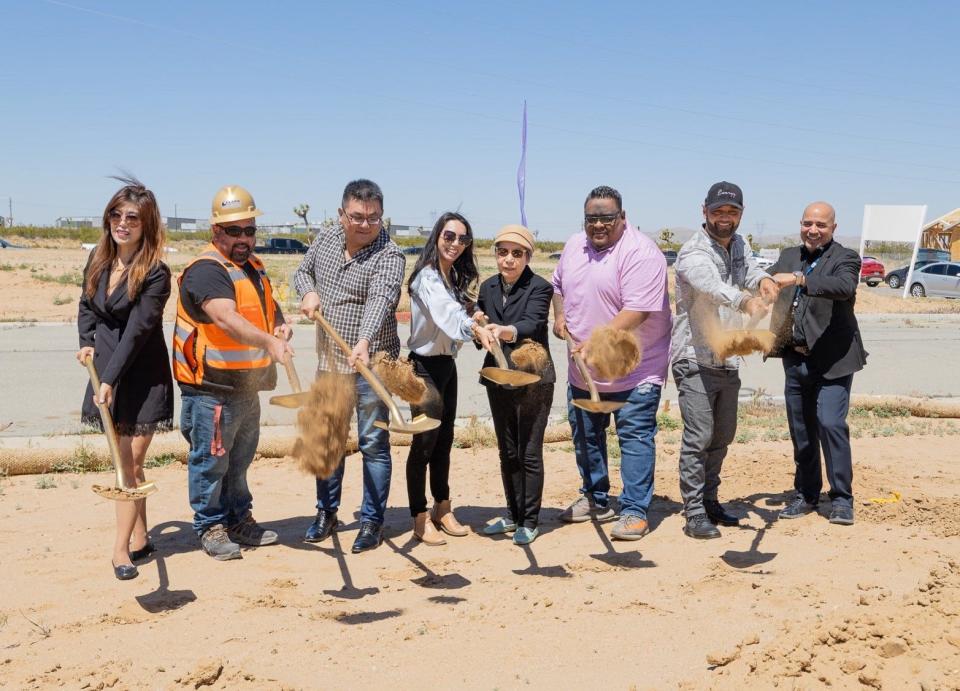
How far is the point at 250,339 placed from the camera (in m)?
4.14

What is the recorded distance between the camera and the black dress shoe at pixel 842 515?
511cm

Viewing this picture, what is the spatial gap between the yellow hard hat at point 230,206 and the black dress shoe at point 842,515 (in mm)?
3525

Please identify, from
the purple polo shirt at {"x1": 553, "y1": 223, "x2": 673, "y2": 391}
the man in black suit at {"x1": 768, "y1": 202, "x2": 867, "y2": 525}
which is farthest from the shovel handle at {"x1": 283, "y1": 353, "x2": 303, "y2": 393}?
the man in black suit at {"x1": 768, "y1": 202, "x2": 867, "y2": 525}

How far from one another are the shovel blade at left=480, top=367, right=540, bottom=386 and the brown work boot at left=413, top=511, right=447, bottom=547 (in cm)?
101

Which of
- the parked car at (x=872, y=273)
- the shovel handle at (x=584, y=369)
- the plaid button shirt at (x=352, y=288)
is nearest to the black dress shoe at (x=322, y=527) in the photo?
the plaid button shirt at (x=352, y=288)

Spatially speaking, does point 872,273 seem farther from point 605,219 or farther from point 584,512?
point 605,219

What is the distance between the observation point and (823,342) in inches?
201

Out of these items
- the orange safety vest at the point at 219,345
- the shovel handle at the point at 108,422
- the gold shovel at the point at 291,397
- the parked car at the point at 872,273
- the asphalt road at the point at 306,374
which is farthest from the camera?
the parked car at the point at 872,273

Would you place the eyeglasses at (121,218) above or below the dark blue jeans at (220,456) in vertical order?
above

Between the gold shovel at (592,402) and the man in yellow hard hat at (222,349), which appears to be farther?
the gold shovel at (592,402)

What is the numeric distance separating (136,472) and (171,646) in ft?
3.75

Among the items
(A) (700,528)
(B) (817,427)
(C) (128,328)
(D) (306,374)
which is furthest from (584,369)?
(D) (306,374)

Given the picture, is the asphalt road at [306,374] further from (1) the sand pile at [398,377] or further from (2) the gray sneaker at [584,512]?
(1) the sand pile at [398,377]

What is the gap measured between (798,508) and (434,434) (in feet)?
7.18
